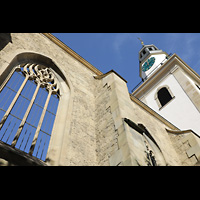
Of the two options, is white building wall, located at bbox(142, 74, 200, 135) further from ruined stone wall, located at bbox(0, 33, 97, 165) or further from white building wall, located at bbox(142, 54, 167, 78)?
ruined stone wall, located at bbox(0, 33, 97, 165)

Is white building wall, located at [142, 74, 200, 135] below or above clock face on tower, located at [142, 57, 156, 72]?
below

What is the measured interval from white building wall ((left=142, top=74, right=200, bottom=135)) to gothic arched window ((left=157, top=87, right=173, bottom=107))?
52 cm

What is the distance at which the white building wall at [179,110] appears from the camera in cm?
1470

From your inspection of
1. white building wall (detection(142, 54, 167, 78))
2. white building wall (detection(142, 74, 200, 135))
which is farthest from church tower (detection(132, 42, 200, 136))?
white building wall (detection(142, 54, 167, 78))

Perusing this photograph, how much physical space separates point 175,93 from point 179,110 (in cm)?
175

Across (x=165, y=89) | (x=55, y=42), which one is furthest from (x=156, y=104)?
(x=55, y=42)

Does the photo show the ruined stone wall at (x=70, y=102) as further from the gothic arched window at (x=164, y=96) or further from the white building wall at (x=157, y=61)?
the white building wall at (x=157, y=61)

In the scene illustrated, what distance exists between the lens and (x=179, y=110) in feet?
52.6

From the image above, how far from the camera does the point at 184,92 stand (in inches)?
649

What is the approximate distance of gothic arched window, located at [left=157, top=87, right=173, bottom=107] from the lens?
1823 cm

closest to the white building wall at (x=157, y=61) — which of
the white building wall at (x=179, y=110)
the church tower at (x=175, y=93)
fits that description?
the church tower at (x=175, y=93)

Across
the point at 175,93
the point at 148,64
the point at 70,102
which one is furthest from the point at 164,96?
the point at 70,102
